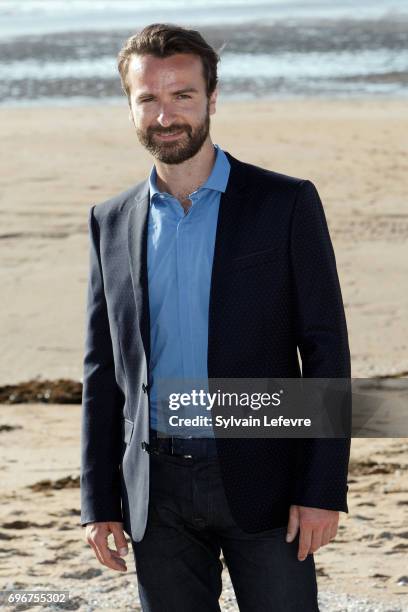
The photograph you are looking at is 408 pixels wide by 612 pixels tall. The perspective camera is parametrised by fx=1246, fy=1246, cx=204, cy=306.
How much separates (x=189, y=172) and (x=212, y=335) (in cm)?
41

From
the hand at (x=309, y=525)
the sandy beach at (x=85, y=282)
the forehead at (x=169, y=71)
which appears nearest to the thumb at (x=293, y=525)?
the hand at (x=309, y=525)

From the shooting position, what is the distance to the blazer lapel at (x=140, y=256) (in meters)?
2.94

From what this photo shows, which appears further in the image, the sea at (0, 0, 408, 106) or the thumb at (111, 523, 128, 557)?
the sea at (0, 0, 408, 106)

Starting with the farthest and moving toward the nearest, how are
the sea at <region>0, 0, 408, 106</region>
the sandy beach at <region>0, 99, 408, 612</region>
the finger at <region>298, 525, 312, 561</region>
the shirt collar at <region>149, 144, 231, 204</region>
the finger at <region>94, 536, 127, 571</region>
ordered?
the sea at <region>0, 0, 408, 106</region>
the sandy beach at <region>0, 99, 408, 612</region>
the finger at <region>94, 536, 127, 571</region>
the shirt collar at <region>149, 144, 231, 204</region>
the finger at <region>298, 525, 312, 561</region>

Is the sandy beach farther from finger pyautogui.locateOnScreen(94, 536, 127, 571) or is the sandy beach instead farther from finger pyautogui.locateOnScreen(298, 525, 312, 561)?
finger pyautogui.locateOnScreen(298, 525, 312, 561)

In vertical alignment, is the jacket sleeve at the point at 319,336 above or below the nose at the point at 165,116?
below

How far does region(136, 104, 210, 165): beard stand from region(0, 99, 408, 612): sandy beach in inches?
90.2

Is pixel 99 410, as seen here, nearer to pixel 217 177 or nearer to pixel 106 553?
pixel 106 553

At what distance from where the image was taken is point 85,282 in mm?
11219

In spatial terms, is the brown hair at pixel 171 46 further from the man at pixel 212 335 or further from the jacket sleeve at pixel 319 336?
the jacket sleeve at pixel 319 336

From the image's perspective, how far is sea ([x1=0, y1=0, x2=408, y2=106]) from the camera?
970 inches

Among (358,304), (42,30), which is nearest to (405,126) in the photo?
(358,304)

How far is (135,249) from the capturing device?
2.99 metres

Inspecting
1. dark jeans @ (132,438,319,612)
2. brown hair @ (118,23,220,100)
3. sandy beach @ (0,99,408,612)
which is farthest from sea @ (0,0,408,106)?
dark jeans @ (132,438,319,612)
